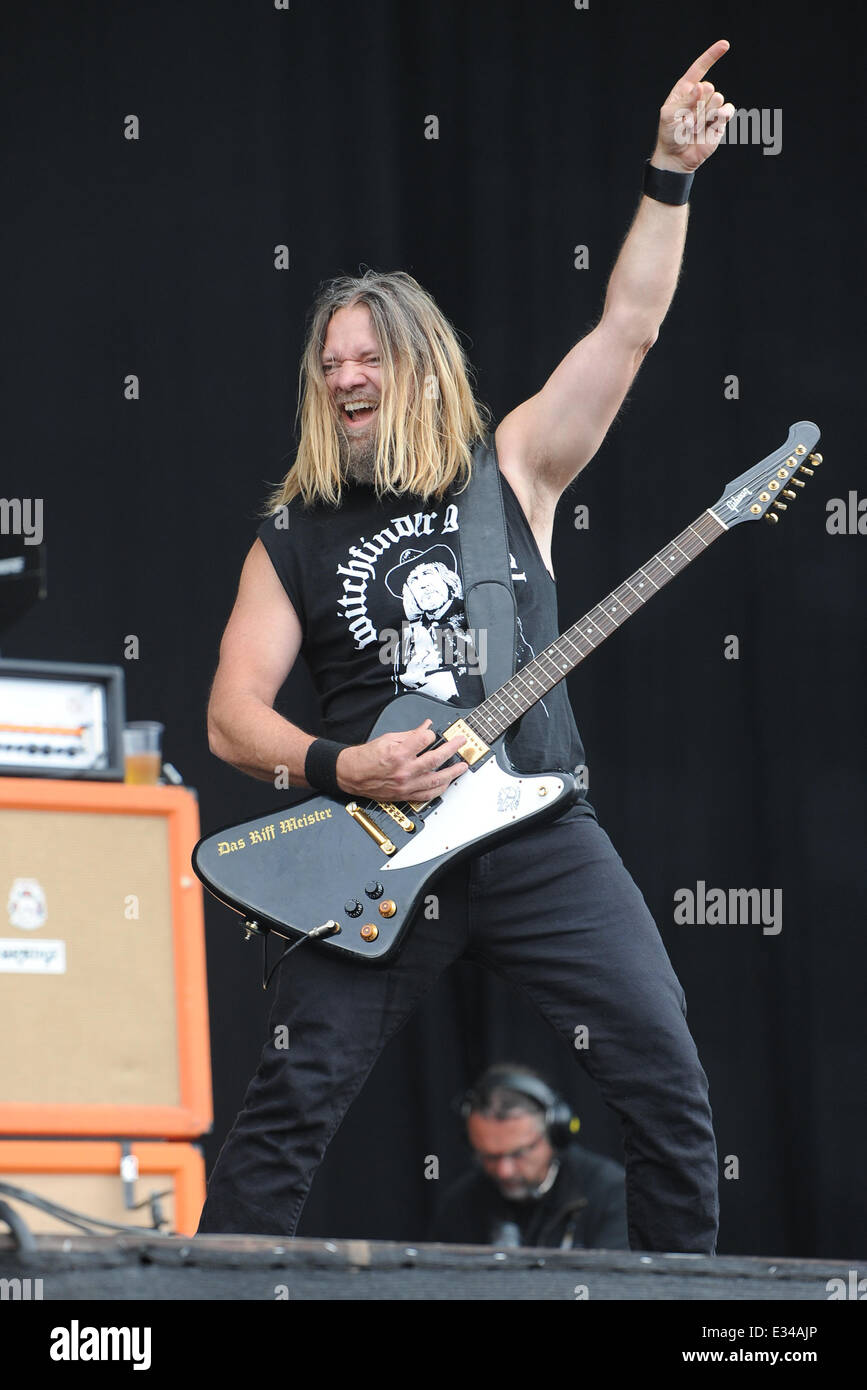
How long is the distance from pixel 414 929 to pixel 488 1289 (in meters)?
1.10

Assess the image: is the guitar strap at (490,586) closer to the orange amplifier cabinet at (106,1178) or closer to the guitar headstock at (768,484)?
the guitar headstock at (768,484)

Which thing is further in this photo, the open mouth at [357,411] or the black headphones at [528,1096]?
the black headphones at [528,1096]

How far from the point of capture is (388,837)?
2580 millimetres

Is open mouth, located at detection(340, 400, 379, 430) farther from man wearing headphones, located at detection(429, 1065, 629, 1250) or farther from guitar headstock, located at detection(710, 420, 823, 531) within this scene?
man wearing headphones, located at detection(429, 1065, 629, 1250)

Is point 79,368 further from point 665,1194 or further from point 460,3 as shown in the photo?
point 665,1194

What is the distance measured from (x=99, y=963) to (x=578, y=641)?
3.37 feet

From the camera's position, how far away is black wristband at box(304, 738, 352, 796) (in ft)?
8.50

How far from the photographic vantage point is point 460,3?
4312mm

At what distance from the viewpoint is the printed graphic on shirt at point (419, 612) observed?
2682 millimetres

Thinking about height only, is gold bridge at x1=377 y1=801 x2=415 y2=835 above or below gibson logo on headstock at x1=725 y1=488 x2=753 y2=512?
below

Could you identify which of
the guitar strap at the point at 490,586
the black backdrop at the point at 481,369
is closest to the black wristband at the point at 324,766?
the guitar strap at the point at 490,586

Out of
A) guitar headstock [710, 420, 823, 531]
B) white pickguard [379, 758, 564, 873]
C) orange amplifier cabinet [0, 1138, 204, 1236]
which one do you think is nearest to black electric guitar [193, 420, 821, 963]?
white pickguard [379, 758, 564, 873]

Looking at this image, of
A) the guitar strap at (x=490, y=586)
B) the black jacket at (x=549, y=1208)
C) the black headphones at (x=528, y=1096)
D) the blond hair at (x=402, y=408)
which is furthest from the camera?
the black headphones at (x=528, y=1096)

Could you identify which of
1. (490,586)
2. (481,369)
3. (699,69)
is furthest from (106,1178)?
(481,369)
